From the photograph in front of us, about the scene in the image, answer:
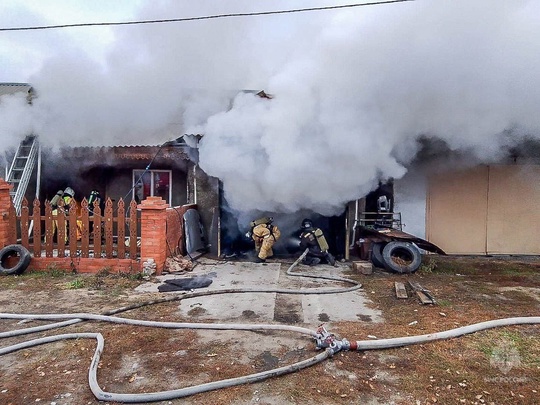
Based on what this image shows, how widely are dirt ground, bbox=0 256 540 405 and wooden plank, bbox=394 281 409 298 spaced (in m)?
0.14

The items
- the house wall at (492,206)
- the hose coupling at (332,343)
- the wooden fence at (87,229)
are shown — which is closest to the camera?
the hose coupling at (332,343)

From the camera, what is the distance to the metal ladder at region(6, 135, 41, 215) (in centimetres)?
898

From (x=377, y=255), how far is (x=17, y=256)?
22.8ft

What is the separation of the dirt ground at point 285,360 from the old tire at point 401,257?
175 cm

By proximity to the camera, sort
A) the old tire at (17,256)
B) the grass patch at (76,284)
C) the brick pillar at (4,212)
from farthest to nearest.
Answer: the brick pillar at (4,212) < the old tire at (17,256) < the grass patch at (76,284)

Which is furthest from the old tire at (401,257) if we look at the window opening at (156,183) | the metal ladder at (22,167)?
the metal ladder at (22,167)

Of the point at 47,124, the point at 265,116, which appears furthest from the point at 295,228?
the point at 47,124

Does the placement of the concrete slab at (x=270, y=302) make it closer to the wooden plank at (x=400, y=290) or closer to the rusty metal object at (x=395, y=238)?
the wooden plank at (x=400, y=290)

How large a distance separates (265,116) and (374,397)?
19.7 feet

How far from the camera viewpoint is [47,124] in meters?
9.86

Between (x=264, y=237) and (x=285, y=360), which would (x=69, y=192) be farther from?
(x=285, y=360)

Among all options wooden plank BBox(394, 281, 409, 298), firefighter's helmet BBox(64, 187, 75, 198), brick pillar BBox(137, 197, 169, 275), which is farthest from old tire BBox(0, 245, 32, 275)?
wooden plank BBox(394, 281, 409, 298)

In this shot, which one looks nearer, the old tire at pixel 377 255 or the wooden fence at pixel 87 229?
the wooden fence at pixel 87 229

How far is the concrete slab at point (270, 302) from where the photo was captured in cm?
504
